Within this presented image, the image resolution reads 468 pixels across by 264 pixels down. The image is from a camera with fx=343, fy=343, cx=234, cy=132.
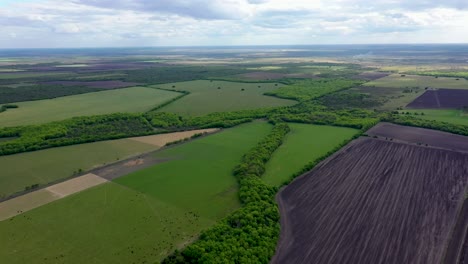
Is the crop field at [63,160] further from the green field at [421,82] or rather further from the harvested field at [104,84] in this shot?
the green field at [421,82]

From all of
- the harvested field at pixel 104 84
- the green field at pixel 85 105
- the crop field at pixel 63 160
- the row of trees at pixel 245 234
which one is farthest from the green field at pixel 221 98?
the row of trees at pixel 245 234

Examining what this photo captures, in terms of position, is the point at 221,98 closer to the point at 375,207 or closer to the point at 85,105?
the point at 85,105

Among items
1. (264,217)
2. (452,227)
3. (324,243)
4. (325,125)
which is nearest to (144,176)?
(264,217)

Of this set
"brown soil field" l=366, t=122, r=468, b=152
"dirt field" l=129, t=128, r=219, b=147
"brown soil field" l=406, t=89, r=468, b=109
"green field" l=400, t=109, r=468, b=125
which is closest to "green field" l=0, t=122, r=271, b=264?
"dirt field" l=129, t=128, r=219, b=147

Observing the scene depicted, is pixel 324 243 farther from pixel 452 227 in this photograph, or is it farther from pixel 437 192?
pixel 437 192

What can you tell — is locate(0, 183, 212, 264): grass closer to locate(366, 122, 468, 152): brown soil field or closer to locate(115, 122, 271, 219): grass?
locate(115, 122, 271, 219): grass

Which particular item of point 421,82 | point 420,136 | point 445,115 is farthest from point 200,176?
point 421,82

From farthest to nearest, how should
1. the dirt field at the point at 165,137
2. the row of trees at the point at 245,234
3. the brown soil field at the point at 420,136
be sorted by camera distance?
the dirt field at the point at 165,137 → the brown soil field at the point at 420,136 → the row of trees at the point at 245,234

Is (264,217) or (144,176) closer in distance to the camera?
(264,217)
